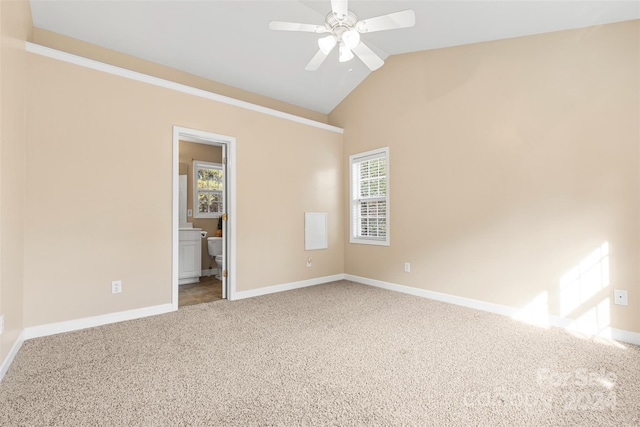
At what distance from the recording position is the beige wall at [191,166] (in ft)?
18.3

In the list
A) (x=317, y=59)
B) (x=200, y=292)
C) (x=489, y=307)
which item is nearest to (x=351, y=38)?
(x=317, y=59)

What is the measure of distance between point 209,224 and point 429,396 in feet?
16.3

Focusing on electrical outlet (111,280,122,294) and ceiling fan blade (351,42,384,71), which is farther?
electrical outlet (111,280,122,294)

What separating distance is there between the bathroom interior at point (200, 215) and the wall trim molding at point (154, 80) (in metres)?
1.44

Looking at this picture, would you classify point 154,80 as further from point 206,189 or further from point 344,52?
point 206,189

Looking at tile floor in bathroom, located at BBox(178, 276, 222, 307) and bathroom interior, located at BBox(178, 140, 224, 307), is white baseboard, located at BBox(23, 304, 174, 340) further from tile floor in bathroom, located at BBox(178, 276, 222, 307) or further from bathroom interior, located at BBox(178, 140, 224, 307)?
bathroom interior, located at BBox(178, 140, 224, 307)

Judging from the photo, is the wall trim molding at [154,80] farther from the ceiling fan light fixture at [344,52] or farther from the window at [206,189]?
the window at [206,189]

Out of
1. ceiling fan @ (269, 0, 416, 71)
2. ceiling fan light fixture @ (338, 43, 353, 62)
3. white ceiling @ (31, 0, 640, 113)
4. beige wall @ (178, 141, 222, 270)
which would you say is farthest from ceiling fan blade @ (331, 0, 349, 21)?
beige wall @ (178, 141, 222, 270)

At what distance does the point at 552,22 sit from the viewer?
2.85 meters

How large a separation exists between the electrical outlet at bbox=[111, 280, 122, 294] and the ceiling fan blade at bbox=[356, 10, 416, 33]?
325 cm

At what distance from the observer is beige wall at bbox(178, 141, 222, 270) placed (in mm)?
5570

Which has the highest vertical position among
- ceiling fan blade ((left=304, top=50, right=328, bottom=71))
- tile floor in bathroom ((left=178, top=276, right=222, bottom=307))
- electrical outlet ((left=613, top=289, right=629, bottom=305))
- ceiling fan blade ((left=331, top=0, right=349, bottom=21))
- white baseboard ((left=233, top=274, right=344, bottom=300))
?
ceiling fan blade ((left=331, top=0, right=349, bottom=21))

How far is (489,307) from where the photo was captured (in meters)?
3.48

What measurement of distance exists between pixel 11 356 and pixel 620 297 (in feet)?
15.8
